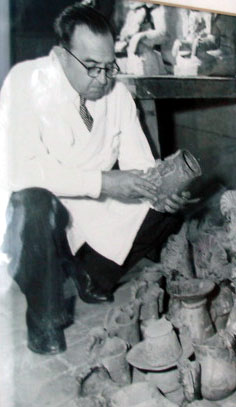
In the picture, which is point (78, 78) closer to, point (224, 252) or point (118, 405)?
point (224, 252)

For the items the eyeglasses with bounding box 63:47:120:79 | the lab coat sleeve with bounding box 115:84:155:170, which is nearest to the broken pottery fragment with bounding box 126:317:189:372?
the lab coat sleeve with bounding box 115:84:155:170

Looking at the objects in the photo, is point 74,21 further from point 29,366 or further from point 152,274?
point 29,366

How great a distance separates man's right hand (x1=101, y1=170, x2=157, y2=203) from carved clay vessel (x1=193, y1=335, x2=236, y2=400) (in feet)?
1.52

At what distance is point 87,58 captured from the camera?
53.7 inches

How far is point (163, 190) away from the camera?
144 centimetres

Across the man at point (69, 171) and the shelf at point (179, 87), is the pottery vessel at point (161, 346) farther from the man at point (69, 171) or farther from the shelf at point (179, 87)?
the shelf at point (179, 87)

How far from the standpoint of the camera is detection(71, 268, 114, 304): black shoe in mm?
1643

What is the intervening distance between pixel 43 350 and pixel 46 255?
11.8 inches

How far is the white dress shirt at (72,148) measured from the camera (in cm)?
129

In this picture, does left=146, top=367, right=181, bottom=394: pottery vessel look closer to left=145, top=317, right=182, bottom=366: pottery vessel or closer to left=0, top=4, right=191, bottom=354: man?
left=145, top=317, right=182, bottom=366: pottery vessel

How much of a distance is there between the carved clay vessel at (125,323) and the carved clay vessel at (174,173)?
1.28 ft

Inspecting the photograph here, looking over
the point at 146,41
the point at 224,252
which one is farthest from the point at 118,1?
the point at 224,252

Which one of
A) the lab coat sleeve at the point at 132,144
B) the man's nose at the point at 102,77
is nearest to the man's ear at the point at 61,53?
the man's nose at the point at 102,77

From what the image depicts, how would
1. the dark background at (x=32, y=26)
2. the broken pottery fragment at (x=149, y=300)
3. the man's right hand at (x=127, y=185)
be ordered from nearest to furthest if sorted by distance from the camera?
the dark background at (x=32, y=26) < the man's right hand at (x=127, y=185) < the broken pottery fragment at (x=149, y=300)
